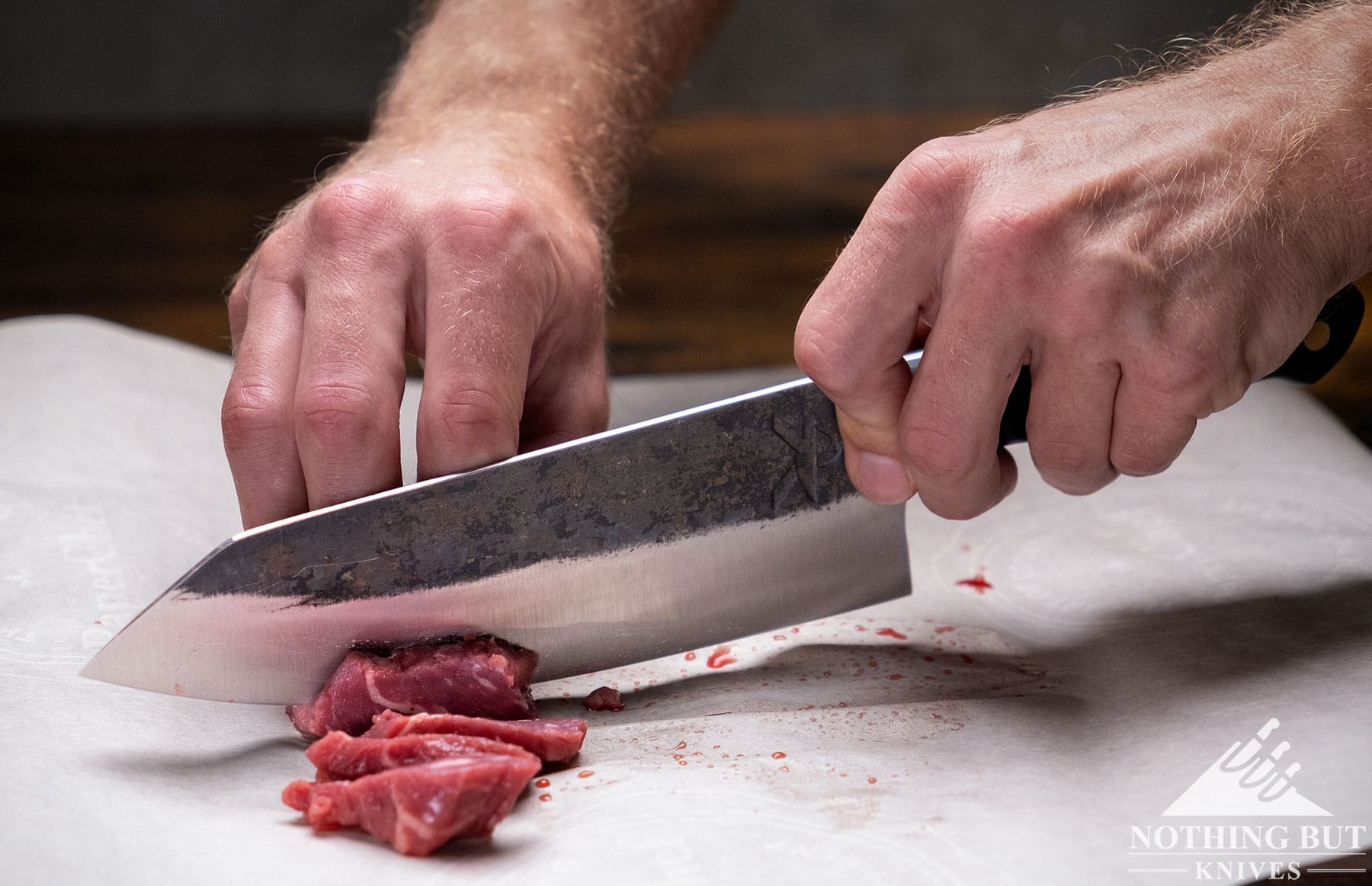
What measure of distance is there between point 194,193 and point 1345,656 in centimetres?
409

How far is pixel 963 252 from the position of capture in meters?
1.22

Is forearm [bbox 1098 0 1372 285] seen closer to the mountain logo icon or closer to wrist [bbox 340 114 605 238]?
the mountain logo icon

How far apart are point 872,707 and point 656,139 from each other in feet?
14.2

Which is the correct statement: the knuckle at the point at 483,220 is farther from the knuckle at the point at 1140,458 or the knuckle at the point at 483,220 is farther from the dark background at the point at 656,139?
the dark background at the point at 656,139

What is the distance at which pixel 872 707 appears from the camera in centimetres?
136

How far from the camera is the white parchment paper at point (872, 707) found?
3.49 feet

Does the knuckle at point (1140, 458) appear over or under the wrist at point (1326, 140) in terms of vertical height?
under

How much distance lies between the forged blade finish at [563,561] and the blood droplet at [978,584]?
11.2 inches

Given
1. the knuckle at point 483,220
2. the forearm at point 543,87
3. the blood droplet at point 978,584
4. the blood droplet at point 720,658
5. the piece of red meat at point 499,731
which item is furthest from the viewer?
the forearm at point 543,87

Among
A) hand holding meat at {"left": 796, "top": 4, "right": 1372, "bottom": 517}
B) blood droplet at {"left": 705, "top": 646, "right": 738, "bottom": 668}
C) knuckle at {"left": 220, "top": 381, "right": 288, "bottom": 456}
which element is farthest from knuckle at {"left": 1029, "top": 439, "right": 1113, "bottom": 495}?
knuckle at {"left": 220, "top": 381, "right": 288, "bottom": 456}

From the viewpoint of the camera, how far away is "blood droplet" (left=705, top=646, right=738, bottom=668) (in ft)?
5.06

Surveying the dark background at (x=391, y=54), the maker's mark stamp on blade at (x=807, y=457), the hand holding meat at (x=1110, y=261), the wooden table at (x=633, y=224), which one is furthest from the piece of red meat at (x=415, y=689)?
the dark background at (x=391, y=54)

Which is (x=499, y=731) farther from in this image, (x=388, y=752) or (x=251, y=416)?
(x=251, y=416)

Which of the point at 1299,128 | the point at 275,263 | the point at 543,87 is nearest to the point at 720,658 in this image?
the point at 275,263
